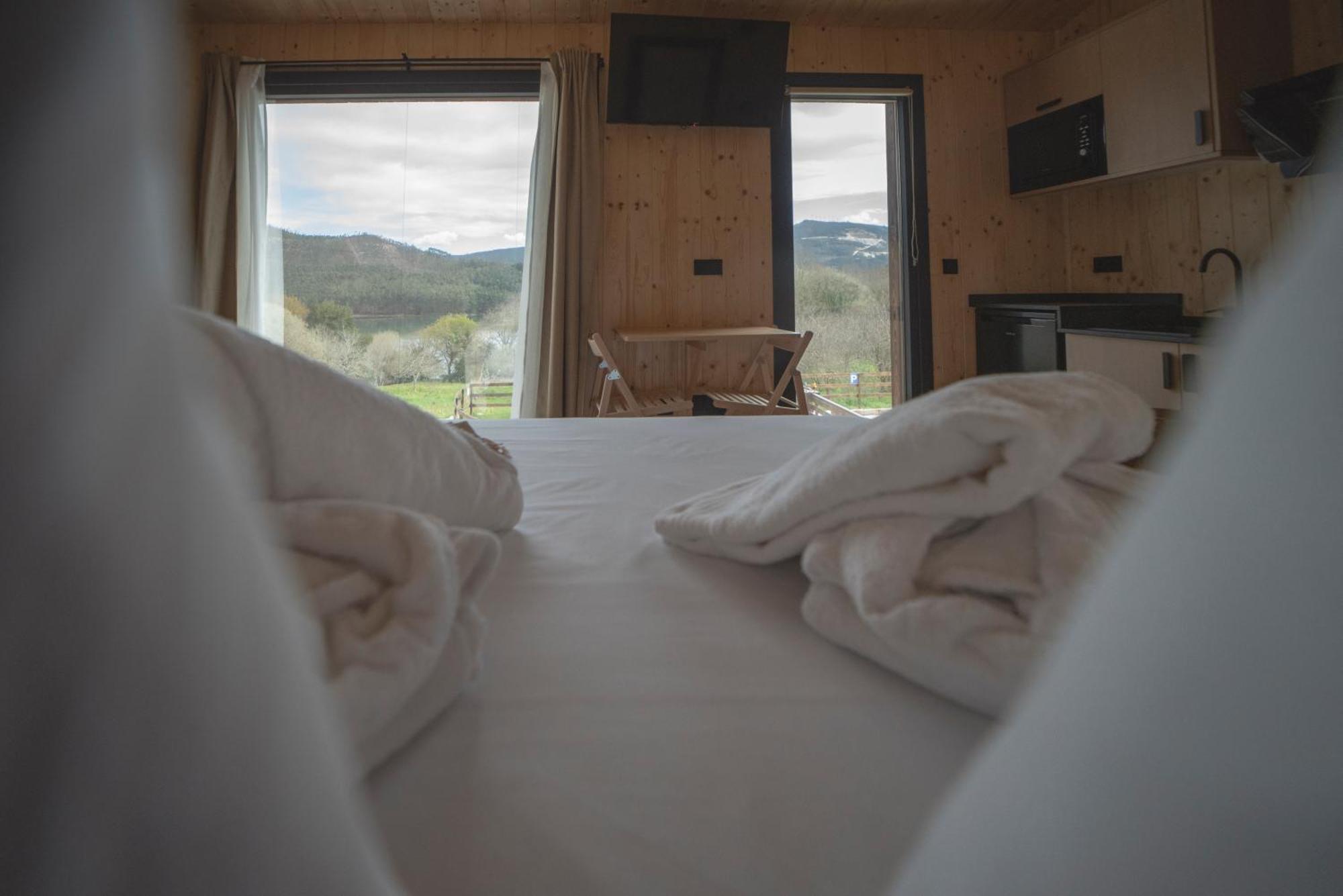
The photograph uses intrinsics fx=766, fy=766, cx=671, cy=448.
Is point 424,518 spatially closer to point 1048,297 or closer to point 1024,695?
point 1024,695

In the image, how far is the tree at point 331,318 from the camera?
3.58 metres

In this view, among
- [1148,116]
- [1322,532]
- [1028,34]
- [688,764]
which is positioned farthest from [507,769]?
[1028,34]

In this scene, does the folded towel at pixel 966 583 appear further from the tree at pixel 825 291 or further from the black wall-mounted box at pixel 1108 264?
the black wall-mounted box at pixel 1108 264

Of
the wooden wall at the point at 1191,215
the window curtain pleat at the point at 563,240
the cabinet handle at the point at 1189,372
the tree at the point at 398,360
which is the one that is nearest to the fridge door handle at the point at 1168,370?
the cabinet handle at the point at 1189,372

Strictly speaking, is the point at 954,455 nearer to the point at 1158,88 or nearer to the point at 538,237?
the point at 1158,88

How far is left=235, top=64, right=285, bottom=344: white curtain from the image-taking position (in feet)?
11.2

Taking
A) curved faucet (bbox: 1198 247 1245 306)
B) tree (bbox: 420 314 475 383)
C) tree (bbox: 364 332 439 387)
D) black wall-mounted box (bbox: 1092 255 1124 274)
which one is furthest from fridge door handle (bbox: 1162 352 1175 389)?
tree (bbox: 364 332 439 387)

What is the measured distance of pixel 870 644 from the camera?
540mm

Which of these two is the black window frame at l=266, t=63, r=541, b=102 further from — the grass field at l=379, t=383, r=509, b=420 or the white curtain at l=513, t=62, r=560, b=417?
the grass field at l=379, t=383, r=509, b=420

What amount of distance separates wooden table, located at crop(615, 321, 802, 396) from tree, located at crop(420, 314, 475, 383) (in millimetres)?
725

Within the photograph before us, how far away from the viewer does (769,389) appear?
3.55 m

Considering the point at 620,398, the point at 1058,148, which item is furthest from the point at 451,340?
the point at 1058,148

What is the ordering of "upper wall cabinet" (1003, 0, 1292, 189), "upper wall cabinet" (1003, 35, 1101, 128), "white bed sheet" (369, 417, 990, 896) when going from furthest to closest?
1. "upper wall cabinet" (1003, 35, 1101, 128)
2. "upper wall cabinet" (1003, 0, 1292, 189)
3. "white bed sheet" (369, 417, 990, 896)

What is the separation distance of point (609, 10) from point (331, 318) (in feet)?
6.19
